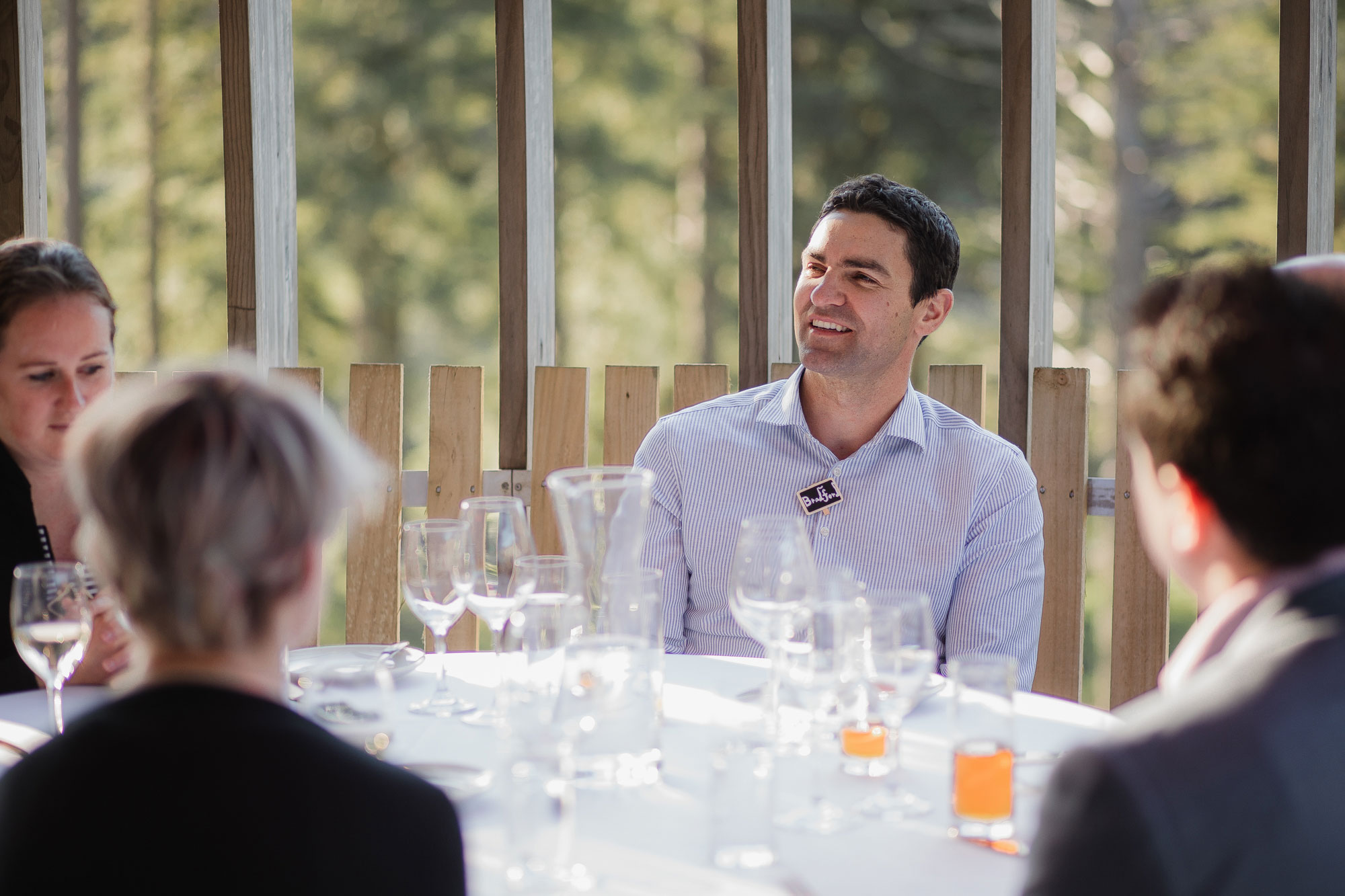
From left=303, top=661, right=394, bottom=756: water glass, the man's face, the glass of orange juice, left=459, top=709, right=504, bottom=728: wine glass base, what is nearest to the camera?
left=303, top=661, right=394, bottom=756: water glass

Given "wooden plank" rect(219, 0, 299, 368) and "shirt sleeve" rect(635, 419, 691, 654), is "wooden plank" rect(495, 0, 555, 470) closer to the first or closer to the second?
"wooden plank" rect(219, 0, 299, 368)

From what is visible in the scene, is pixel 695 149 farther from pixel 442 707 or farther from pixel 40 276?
pixel 442 707

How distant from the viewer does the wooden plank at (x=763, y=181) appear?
11.2ft

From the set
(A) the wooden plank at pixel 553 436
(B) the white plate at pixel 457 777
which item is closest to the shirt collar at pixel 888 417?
(A) the wooden plank at pixel 553 436

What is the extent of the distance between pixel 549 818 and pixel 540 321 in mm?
2534

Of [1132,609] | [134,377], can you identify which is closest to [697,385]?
[1132,609]

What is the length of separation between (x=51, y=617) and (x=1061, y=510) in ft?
8.22

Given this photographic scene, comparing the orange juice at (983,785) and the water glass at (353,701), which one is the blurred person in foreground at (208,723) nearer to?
the water glass at (353,701)

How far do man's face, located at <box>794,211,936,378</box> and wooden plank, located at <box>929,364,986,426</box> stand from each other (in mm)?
517

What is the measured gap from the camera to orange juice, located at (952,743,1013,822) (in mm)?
1273

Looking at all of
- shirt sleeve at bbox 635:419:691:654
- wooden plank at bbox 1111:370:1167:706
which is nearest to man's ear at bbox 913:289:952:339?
wooden plank at bbox 1111:370:1167:706

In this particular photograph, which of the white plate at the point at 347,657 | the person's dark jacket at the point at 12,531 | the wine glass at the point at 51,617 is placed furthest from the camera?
the person's dark jacket at the point at 12,531

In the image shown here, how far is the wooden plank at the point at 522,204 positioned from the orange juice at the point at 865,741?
2109mm

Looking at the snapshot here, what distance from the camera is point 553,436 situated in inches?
132
